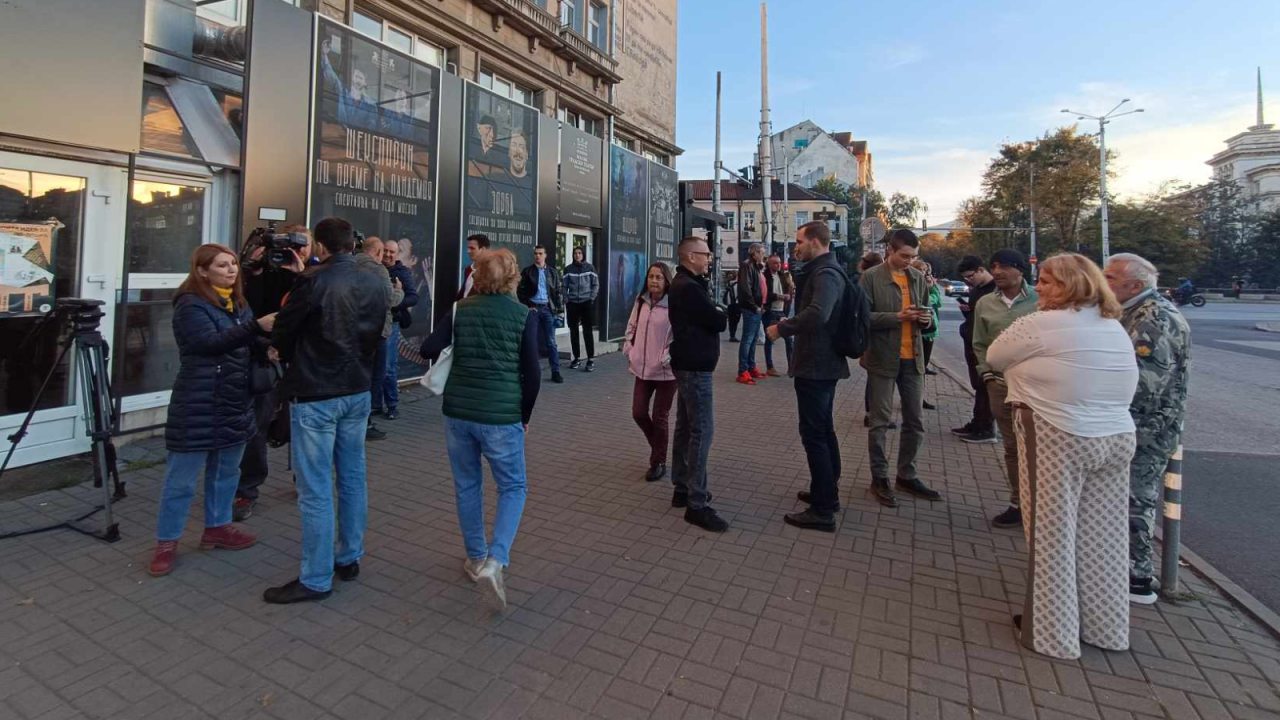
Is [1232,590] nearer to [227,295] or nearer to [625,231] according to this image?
[227,295]

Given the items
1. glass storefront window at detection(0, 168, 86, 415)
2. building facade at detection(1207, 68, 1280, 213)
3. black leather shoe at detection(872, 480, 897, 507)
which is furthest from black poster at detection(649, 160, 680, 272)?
building facade at detection(1207, 68, 1280, 213)

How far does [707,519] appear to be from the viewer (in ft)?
15.4

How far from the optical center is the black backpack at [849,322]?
462 centimetres

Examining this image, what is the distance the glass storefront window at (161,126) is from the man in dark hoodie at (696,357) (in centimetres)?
512

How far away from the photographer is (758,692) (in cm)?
286

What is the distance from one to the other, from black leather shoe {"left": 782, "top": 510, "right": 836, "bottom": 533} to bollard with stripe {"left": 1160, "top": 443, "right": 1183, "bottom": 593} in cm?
184

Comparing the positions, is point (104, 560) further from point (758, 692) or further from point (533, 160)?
point (533, 160)

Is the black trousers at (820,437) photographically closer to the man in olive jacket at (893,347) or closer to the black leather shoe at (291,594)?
the man in olive jacket at (893,347)

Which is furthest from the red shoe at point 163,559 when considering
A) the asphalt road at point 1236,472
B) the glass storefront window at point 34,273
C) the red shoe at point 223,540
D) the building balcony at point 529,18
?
the building balcony at point 529,18

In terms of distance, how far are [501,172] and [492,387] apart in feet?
28.2

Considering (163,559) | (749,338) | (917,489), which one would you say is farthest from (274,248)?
(749,338)

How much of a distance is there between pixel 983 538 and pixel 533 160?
993cm

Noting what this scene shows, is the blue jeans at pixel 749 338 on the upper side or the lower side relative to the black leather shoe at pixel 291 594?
upper

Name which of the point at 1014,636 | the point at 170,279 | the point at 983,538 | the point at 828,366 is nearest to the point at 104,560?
the point at 170,279
